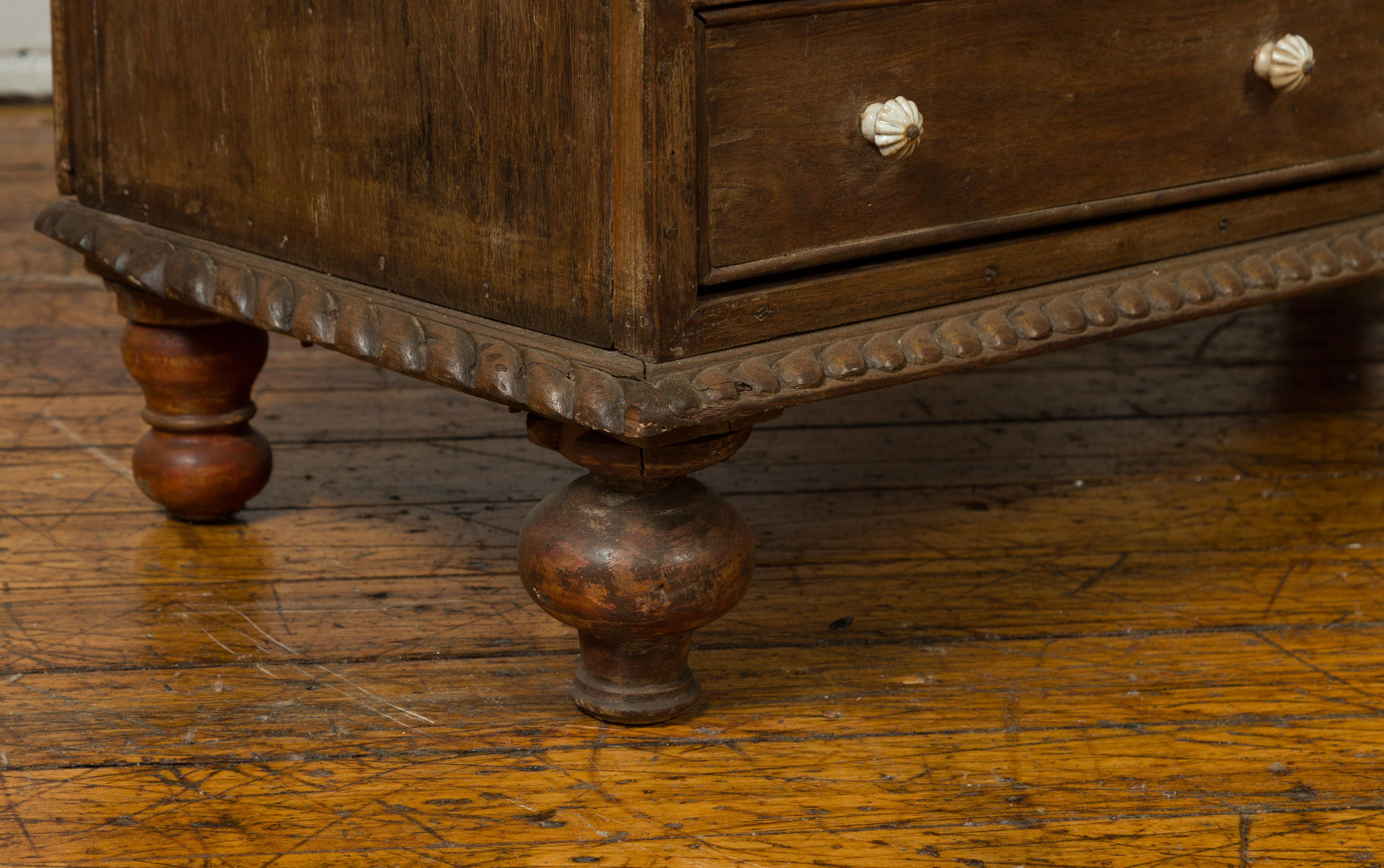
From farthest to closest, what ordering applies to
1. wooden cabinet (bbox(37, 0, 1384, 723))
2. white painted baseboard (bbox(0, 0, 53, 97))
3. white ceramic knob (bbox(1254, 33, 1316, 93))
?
white painted baseboard (bbox(0, 0, 53, 97)) → white ceramic knob (bbox(1254, 33, 1316, 93)) → wooden cabinet (bbox(37, 0, 1384, 723))

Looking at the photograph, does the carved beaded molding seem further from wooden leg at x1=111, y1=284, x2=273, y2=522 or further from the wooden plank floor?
the wooden plank floor

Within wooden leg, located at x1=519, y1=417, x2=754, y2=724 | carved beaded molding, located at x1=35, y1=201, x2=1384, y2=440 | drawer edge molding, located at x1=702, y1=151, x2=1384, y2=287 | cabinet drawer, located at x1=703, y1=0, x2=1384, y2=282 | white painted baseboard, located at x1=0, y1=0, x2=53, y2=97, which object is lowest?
white painted baseboard, located at x1=0, y1=0, x2=53, y2=97

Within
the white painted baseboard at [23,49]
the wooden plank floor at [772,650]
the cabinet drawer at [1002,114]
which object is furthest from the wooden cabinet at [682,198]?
the white painted baseboard at [23,49]

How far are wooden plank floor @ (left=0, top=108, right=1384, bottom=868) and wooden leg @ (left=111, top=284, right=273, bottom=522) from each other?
5 cm

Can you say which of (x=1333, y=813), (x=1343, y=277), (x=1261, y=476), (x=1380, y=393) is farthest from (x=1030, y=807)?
(x=1380, y=393)

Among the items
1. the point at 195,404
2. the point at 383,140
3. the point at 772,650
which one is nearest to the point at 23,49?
the point at 195,404

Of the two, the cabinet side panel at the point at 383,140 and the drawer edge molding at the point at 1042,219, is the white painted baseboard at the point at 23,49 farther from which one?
the drawer edge molding at the point at 1042,219

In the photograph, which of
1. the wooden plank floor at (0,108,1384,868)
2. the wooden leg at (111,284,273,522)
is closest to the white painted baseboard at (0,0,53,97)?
the wooden plank floor at (0,108,1384,868)

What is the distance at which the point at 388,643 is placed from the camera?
124 centimetres

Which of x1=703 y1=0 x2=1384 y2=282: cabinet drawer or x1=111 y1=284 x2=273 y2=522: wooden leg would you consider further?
x1=111 y1=284 x2=273 y2=522: wooden leg

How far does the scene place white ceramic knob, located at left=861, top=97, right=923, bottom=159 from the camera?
100cm

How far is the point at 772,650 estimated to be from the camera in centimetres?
123

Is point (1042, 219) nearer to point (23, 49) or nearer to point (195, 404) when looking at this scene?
point (195, 404)

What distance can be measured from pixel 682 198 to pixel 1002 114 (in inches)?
10.8
